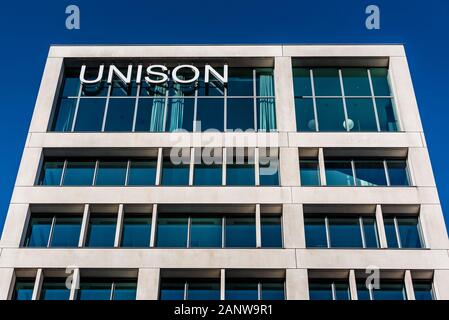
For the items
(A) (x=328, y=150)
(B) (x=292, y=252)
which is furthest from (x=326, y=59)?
(B) (x=292, y=252)

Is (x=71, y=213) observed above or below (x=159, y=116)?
below

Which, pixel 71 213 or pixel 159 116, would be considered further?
pixel 159 116

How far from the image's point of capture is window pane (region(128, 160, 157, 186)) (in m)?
28.6

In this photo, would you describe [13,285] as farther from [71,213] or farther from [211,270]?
[211,270]

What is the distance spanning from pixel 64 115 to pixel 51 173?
359cm

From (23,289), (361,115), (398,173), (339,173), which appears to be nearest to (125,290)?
(23,289)

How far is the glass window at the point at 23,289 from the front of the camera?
82.0 feet

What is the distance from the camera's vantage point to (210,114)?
3089 cm

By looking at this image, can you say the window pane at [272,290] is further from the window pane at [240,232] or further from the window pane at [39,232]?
the window pane at [39,232]

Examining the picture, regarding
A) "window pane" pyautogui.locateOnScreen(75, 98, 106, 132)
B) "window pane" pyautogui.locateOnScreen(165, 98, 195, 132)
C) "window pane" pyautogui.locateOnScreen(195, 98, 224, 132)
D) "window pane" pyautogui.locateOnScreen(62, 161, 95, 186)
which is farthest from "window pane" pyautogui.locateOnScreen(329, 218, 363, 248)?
"window pane" pyautogui.locateOnScreen(75, 98, 106, 132)

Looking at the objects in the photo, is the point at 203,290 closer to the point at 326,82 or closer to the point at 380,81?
the point at 326,82

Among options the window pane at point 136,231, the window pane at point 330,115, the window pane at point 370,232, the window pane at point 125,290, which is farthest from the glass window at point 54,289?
the window pane at point 330,115
